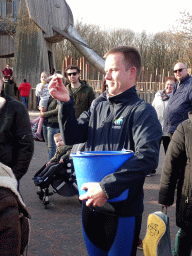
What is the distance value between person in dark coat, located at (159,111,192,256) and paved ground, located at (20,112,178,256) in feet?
3.07

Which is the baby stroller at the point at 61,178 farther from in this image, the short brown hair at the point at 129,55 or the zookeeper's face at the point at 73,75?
the short brown hair at the point at 129,55

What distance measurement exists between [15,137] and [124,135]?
1.46 m

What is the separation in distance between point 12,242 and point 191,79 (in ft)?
16.2

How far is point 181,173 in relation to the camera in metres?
2.88

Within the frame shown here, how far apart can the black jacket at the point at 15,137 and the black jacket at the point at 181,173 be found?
52.3 inches

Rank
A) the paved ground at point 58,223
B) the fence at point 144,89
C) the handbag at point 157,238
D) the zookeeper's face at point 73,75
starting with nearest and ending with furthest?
the handbag at point 157,238, the paved ground at point 58,223, the zookeeper's face at point 73,75, the fence at point 144,89

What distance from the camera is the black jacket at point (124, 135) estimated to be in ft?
6.06

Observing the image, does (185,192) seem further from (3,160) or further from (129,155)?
(3,160)

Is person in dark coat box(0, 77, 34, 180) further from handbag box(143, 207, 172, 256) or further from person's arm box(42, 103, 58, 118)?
person's arm box(42, 103, 58, 118)

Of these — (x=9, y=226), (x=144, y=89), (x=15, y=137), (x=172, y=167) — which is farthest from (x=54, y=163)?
(x=144, y=89)

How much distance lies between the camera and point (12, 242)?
1539 mm

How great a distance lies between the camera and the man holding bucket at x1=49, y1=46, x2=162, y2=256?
193 cm

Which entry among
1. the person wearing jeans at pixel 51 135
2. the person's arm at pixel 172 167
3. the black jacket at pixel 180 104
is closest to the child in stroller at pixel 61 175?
the person wearing jeans at pixel 51 135

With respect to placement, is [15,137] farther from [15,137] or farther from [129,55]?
[129,55]
